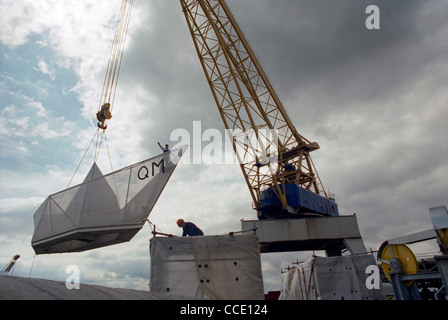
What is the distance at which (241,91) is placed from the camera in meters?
30.7

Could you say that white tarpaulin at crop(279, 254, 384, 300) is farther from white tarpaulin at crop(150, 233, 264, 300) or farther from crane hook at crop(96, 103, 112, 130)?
crane hook at crop(96, 103, 112, 130)

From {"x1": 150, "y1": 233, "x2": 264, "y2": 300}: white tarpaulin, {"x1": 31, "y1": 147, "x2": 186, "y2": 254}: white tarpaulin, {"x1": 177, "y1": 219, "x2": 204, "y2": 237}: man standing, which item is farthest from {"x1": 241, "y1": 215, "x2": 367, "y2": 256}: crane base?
{"x1": 31, "y1": 147, "x2": 186, "y2": 254}: white tarpaulin

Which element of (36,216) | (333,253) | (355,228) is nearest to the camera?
(36,216)

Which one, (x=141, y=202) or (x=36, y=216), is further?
(x=36, y=216)

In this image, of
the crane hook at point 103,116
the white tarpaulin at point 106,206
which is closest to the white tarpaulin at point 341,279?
the white tarpaulin at point 106,206

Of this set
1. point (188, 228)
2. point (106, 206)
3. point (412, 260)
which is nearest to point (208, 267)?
point (188, 228)

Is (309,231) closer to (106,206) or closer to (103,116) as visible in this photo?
(103,116)

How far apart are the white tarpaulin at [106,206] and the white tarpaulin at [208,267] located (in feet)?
4.77

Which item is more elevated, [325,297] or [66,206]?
[66,206]

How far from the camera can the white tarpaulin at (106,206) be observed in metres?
10.1

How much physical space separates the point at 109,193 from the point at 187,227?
3.59m

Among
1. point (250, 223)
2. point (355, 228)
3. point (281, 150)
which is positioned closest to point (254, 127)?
point (281, 150)

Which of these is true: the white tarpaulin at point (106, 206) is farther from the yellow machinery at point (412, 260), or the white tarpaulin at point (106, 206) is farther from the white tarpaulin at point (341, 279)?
the white tarpaulin at point (341, 279)
